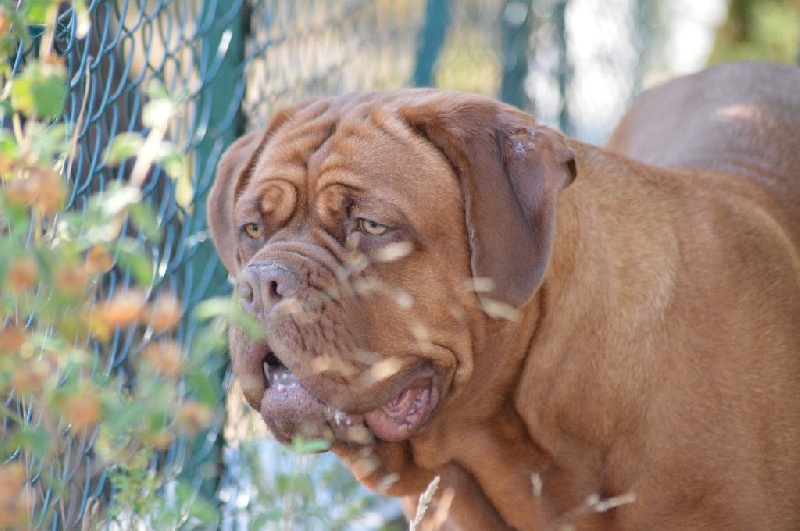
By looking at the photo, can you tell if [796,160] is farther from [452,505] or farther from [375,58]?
[375,58]

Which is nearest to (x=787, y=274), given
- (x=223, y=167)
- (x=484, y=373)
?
(x=484, y=373)

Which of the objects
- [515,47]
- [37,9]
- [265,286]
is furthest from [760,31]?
[37,9]

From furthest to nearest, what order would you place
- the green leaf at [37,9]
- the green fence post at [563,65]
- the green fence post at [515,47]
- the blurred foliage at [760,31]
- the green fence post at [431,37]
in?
the blurred foliage at [760,31] < the green fence post at [563,65] < the green fence post at [515,47] < the green fence post at [431,37] < the green leaf at [37,9]

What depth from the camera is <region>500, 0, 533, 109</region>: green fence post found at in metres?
6.33

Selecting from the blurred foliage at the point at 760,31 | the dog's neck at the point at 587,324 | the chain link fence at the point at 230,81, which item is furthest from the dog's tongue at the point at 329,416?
the blurred foliage at the point at 760,31

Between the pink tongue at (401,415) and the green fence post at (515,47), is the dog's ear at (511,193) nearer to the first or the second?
the pink tongue at (401,415)

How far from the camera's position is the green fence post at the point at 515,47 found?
6328 millimetres

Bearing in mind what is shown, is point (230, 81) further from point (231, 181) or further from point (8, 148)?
point (8, 148)

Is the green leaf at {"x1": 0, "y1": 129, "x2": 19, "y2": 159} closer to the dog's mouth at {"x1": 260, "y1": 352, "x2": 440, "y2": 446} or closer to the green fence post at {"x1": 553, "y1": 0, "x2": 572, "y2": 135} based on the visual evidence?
the dog's mouth at {"x1": 260, "y1": 352, "x2": 440, "y2": 446}

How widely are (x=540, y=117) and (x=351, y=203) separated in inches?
168

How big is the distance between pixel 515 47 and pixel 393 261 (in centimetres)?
403

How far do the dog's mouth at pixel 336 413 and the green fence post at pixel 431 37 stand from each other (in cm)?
272

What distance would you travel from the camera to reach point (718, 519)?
281 cm

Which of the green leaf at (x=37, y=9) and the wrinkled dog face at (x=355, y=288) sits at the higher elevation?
the green leaf at (x=37, y=9)
